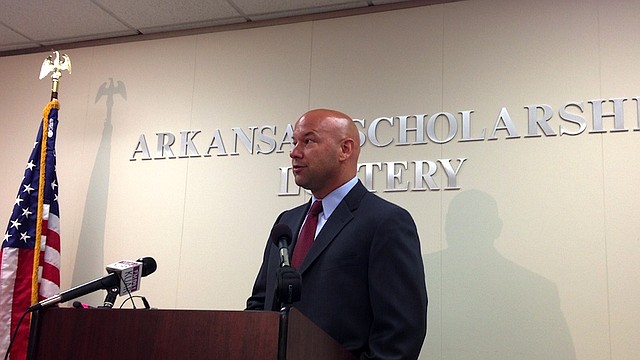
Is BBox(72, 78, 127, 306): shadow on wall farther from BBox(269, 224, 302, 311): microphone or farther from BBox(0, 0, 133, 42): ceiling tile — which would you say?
BBox(269, 224, 302, 311): microphone

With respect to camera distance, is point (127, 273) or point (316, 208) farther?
point (316, 208)

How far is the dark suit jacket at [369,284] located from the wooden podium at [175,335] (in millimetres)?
349

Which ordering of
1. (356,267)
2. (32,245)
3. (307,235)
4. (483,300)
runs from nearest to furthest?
(356,267) → (307,235) → (483,300) → (32,245)

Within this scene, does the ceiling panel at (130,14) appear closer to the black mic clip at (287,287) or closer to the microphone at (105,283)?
the microphone at (105,283)

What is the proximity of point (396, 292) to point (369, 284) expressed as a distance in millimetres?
100

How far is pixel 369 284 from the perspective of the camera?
230 centimetres

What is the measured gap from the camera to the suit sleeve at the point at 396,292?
2.17 meters

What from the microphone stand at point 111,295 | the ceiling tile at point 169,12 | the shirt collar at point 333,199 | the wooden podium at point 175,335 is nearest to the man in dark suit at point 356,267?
the shirt collar at point 333,199

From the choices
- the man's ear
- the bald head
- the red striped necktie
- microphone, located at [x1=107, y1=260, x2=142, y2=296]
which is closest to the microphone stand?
microphone, located at [x1=107, y1=260, x2=142, y2=296]

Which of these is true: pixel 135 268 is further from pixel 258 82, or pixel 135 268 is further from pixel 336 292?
pixel 258 82

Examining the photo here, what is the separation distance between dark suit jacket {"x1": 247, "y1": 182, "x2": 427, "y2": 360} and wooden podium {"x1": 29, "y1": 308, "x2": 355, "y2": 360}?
1.14 ft

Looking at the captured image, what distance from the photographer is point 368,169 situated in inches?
167

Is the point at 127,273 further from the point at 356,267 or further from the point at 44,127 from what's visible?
the point at 44,127

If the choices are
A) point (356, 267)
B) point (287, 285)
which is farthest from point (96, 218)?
point (287, 285)
